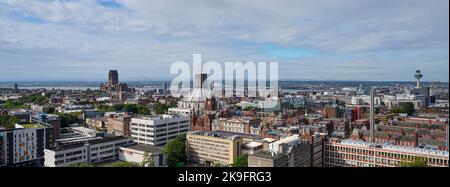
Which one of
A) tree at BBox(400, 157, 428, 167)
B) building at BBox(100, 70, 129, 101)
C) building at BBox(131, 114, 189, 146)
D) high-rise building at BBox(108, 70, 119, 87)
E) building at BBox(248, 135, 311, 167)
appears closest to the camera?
building at BBox(248, 135, 311, 167)

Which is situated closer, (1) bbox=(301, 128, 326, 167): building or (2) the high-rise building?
(1) bbox=(301, 128, 326, 167): building

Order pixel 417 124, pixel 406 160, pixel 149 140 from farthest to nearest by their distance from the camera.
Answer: pixel 417 124 < pixel 149 140 < pixel 406 160

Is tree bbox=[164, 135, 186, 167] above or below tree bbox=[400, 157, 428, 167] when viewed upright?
below

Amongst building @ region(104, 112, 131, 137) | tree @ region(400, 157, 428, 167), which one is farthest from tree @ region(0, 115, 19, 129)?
tree @ region(400, 157, 428, 167)

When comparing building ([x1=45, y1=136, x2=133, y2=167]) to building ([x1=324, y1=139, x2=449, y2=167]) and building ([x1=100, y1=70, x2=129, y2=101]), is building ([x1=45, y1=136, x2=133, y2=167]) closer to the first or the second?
building ([x1=324, y1=139, x2=449, y2=167])

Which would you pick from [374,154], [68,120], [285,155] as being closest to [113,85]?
[68,120]
